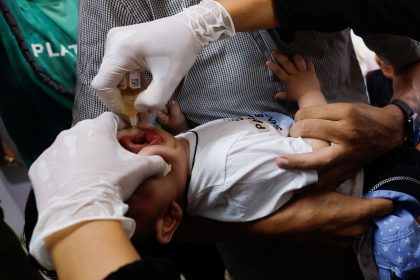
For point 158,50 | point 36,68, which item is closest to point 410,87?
point 158,50

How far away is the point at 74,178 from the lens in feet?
2.24

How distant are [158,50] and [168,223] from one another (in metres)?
Answer: 0.39

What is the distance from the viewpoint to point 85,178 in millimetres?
688

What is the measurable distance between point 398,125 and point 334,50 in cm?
29

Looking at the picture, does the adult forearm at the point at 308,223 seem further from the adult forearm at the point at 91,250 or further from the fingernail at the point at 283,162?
the adult forearm at the point at 91,250

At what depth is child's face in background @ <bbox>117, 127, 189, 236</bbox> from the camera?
828 mm

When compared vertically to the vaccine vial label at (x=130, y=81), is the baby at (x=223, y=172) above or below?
below

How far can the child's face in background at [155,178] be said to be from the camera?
2.72 feet

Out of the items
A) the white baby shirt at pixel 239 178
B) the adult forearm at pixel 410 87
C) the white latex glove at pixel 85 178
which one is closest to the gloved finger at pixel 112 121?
the white latex glove at pixel 85 178

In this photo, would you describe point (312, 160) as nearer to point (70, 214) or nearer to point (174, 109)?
point (174, 109)

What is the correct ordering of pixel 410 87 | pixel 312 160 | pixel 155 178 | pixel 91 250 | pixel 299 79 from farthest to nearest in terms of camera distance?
1. pixel 410 87
2. pixel 299 79
3. pixel 312 160
4. pixel 155 178
5. pixel 91 250

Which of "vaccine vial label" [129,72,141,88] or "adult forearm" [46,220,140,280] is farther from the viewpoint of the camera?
"vaccine vial label" [129,72,141,88]

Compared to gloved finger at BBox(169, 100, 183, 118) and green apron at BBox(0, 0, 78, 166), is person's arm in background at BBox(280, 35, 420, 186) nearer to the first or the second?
gloved finger at BBox(169, 100, 183, 118)

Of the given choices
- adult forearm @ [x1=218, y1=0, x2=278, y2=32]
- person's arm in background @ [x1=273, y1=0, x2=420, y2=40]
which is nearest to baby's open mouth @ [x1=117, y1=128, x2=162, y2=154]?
adult forearm @ [x1=218, y1=0, x2=278, y2=32]
